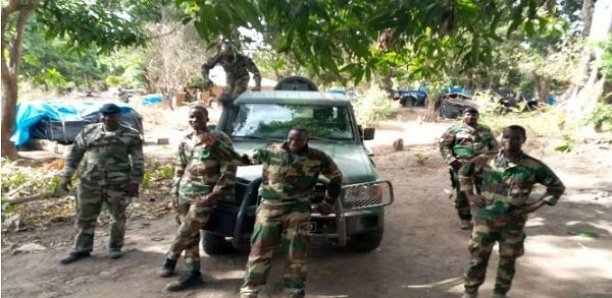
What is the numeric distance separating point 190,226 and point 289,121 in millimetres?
1800

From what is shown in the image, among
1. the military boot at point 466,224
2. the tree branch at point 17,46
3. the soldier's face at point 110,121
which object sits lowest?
the military boot at point 466,224

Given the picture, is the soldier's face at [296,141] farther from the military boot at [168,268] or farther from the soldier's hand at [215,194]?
the military boot at [168,268]

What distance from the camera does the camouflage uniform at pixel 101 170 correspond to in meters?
5.07

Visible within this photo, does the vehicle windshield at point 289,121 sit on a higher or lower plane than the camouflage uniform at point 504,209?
higher

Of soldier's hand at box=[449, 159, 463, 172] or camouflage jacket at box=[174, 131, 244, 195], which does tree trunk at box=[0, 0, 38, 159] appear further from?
soldier's hand at box=[449, 159, 463, 172]

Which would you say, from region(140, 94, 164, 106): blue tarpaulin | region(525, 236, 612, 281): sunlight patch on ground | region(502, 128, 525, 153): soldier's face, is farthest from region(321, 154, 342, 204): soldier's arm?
region(140, 94, 164, 106): blue tarpaulin

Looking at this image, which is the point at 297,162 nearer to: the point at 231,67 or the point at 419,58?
the point at 419,58

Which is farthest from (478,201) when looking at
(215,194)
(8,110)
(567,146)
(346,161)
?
(8,110)

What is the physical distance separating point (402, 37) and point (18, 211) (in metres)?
6.15

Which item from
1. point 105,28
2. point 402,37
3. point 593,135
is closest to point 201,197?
point 402,37

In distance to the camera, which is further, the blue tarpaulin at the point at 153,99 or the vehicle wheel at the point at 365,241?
the blue tarpaulin at the point at 153,99

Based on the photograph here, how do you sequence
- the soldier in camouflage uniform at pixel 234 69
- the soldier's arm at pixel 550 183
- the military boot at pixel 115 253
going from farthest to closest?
the soldier in camouflage uniform at pixel 234 69 → the military boot at pixel 115 253 → the soldier's arm at pixel 550 183

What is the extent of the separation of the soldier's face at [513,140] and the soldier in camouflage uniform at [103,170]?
11.1ft

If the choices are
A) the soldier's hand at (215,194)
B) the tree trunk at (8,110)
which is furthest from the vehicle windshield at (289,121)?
the tree trunk at (8,110)
